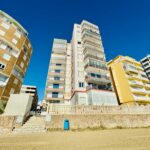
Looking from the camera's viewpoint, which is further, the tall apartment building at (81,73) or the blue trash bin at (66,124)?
the tall apartment building at (81,73)

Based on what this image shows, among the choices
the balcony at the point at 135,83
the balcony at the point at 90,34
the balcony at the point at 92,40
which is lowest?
the balcony at the point at 135,83

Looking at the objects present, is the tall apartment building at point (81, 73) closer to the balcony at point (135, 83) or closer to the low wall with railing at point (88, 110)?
the low wall with railing at point (88, 110)

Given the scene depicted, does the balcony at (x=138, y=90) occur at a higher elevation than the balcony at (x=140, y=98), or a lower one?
higher

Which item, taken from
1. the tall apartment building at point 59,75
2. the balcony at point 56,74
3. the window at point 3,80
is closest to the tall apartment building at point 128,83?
the tall apartment building at point 59,75

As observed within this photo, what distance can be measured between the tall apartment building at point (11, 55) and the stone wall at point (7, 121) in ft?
39.3

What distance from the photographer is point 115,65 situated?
168 feet

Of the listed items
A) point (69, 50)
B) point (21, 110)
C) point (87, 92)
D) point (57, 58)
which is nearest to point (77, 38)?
point (69, 50)

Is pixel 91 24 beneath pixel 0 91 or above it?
above

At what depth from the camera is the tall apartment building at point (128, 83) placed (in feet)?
137

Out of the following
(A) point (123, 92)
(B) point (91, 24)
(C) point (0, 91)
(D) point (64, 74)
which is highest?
(B) point (91, 24)

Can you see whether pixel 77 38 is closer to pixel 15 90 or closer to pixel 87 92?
pixel 87 92

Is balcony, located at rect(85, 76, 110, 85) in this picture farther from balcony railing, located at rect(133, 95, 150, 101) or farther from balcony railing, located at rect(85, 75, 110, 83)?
balcony railing, located at rect(133, 95, 150, 101)

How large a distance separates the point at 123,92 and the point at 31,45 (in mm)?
38415

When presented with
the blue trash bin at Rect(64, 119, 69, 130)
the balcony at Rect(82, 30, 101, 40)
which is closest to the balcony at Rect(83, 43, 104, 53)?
the balcony at Rect(82, 30, 101, 40)
